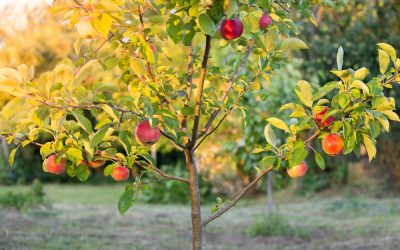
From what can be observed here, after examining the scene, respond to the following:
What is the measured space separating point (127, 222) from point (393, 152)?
5654 mm

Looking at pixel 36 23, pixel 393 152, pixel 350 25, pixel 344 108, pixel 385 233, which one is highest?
pixel 36 23

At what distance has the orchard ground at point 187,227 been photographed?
5789 millimetres

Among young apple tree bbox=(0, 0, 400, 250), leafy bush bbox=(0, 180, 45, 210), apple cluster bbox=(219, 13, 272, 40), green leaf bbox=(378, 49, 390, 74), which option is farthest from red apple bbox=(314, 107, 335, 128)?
leafy bush bbox=(0, 180, 45, 210)

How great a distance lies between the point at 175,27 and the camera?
77.9 inches

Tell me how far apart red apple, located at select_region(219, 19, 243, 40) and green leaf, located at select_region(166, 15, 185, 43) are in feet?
0.45

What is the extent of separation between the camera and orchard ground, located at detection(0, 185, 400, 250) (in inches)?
228

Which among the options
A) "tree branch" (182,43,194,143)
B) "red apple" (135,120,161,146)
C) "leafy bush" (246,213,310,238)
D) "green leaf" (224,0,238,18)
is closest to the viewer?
"green leaf" (224,0,238,18)

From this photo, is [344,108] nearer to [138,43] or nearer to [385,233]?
[138,43]

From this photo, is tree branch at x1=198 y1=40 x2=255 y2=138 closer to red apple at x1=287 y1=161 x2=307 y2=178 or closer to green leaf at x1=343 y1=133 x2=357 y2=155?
red apple at x1=287 y1=161 x2=307 y2=178

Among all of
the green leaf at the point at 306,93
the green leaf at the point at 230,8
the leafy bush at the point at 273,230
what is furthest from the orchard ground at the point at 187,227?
the green leaf at the point at 230,8

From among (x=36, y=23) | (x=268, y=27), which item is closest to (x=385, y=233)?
(x=268, y=27)

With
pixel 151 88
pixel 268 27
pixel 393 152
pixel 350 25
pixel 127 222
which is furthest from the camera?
pixel 393 152

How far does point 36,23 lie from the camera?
65.0ft

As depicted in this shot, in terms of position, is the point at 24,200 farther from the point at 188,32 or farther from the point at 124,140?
the point at 188,32
